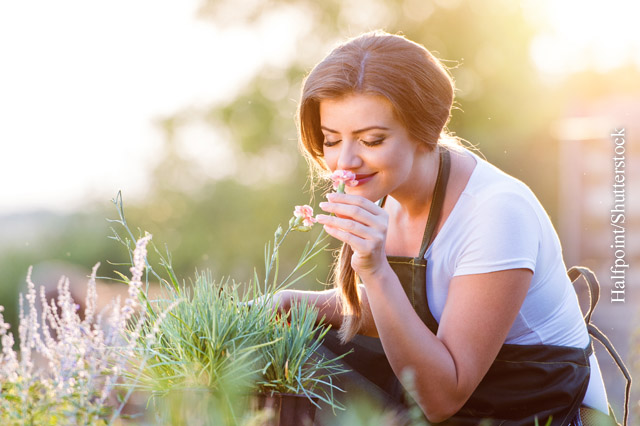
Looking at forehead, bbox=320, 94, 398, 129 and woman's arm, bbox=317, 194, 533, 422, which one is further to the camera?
forehead, bbox=320, 94, 398, 129

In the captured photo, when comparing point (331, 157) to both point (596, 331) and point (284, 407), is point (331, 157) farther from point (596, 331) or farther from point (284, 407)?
point (596, 331)

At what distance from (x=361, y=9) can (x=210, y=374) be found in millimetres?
10446

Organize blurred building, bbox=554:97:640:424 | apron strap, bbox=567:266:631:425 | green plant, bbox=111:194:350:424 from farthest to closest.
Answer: blurred building, bbox=554:97:640:424, apron strap, bbox=567:266:631:425, green plant, bbox=111:194:350:424

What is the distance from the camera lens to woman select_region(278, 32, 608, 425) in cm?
234

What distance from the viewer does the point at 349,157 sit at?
247 centimetres

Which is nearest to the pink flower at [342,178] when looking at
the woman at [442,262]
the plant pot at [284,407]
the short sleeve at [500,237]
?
the woman at [442,262]

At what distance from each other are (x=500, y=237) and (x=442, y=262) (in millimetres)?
283

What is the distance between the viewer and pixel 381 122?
2.50 meters

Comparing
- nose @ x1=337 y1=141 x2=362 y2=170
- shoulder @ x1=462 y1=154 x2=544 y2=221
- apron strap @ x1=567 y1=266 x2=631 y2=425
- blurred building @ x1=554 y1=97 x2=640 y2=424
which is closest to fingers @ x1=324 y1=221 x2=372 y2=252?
nose @ x1=337 y1=141 x2=362 y2=170

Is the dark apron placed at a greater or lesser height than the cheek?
lesser

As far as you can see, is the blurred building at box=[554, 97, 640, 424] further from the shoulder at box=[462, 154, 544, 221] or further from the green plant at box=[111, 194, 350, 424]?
the green plant at box=[111, 194, 350, 424]

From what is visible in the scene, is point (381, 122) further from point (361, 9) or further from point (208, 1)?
point (208, 1)

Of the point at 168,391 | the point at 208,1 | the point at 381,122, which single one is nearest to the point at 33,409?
the point at 168,391

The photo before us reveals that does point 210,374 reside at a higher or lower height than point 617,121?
lower
